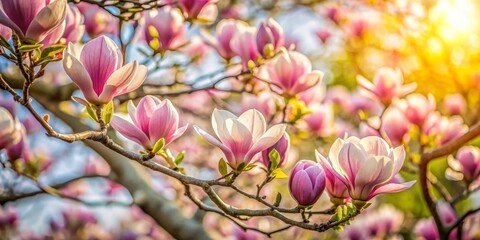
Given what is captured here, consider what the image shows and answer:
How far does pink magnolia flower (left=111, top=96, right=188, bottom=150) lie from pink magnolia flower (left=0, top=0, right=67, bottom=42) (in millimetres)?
172

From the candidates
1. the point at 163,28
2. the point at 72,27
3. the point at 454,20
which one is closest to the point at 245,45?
the point at 163,28

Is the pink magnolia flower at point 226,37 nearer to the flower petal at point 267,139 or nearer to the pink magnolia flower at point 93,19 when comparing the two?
the pink magnolia flower at point 93,19

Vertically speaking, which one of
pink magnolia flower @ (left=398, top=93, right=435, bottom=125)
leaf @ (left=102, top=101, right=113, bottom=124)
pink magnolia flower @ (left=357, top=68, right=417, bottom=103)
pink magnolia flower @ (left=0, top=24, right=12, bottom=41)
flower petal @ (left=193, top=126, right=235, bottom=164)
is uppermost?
pink magnolia flower @ (left=0, top=24, right=12, bottom=41)

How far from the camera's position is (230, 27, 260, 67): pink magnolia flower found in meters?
1.26

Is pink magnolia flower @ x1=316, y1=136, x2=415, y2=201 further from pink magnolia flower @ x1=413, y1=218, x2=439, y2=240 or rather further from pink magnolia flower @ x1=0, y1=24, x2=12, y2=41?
pink magnolia flower @ x1=413, y1=218, x2=439, y2=240

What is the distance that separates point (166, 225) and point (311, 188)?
860mm

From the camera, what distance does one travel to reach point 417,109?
154 cm

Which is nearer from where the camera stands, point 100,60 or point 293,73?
point 100,60

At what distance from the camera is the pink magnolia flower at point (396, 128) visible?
59.7 inches

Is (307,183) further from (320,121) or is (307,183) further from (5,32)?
(320,121)

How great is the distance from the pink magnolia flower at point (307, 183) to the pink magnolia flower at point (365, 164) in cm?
2

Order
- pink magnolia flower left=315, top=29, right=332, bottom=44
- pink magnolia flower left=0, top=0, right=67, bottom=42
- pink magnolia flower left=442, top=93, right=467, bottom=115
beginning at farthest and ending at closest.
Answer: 1. pink magnolia flower left=315, top=29, right=332, bottom=44
2. pink magnolia flower left=442, top=93, right=467, bottom=115
3. pink magnolia flower left=0, top=0, right=67, bottom=42

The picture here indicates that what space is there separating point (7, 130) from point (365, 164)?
66cm

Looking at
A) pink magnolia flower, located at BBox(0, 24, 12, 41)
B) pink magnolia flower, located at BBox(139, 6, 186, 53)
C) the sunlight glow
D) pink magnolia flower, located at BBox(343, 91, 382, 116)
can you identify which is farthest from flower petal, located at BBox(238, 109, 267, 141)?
the sunlight glow
